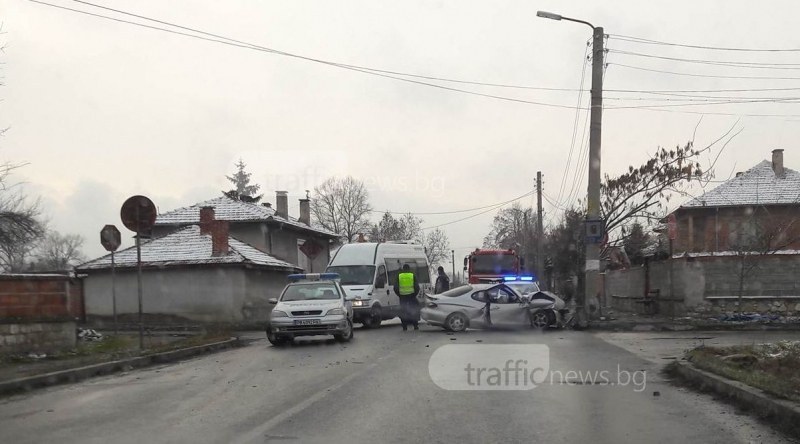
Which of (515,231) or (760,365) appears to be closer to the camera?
(760,365)

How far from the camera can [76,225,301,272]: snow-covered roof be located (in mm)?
28625

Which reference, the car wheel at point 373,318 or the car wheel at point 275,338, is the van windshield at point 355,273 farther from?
the car wheel at point 275,338

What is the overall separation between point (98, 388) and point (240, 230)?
29.9 metres

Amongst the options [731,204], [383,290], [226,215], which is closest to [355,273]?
[383,290]

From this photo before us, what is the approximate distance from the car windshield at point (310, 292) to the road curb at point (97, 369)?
204 centimetres

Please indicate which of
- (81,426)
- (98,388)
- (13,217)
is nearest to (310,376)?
(98,388)

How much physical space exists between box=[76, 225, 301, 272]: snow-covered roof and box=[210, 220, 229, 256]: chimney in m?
0.24

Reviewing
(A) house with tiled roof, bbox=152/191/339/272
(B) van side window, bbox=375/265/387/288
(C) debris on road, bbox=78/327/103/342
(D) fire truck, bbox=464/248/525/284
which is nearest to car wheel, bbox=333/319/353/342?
(B) van side window, bbox=375/265/387/288

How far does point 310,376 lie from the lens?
11.4 metres

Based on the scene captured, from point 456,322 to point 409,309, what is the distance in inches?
59.7

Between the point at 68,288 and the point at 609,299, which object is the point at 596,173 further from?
the point at 609,299

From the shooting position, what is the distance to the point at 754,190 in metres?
39.8

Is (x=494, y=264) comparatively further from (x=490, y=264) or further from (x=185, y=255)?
(x=185, y=255)

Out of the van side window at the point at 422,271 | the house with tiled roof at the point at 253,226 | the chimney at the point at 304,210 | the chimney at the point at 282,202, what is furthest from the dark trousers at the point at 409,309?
the chimney at the point at 304,210
